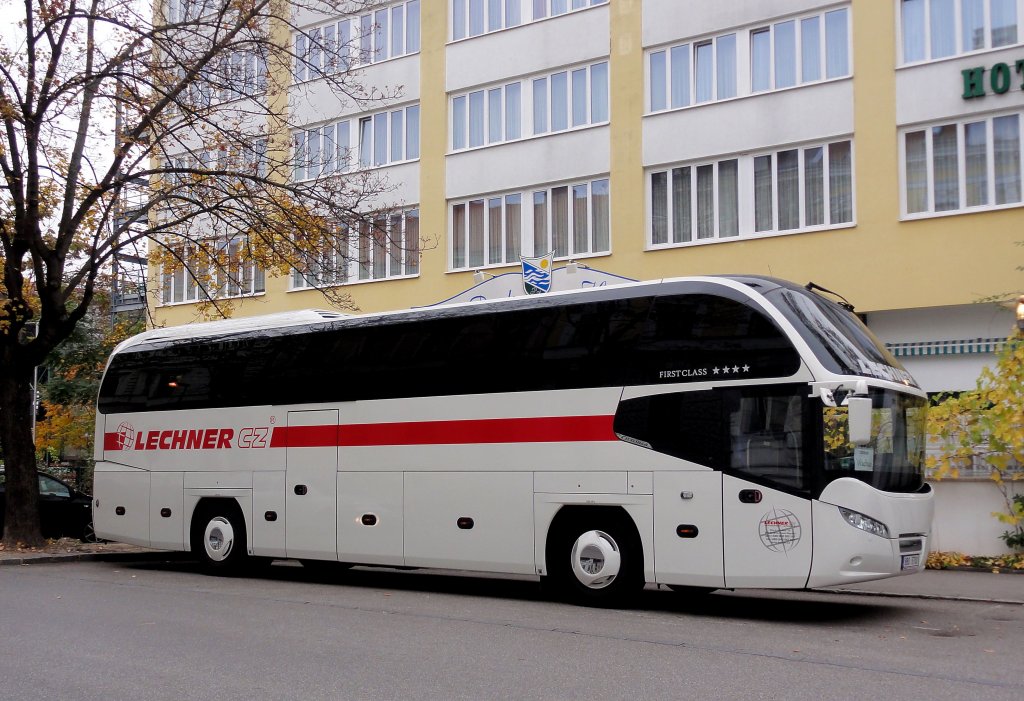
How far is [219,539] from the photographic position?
54.6 ft

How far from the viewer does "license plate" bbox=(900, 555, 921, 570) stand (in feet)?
36.8

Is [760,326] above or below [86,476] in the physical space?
above

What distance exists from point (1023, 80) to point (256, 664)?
18.4 metres

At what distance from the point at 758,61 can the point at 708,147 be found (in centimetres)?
205

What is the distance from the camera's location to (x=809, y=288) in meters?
12.3

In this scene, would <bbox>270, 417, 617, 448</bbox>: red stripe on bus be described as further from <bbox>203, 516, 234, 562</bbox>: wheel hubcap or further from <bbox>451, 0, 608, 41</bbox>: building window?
<bbox>451, 0, 608, 41</bbox>: building window

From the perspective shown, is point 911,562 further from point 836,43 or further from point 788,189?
point 836,43

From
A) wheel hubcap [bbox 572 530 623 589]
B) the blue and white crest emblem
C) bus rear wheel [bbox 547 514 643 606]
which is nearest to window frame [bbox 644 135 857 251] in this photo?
Answer: the blue and white crest emblem

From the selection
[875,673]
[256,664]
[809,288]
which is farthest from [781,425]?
[256,664]

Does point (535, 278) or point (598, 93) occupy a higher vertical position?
point (598, 93)

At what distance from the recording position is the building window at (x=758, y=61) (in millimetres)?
23281

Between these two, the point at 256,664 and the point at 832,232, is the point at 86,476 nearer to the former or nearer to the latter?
the point at 832,232

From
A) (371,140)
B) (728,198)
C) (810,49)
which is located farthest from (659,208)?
(371,140)

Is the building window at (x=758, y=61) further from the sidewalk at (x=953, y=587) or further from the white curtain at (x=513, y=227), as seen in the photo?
the sidewalk at (x=953, y=587)
